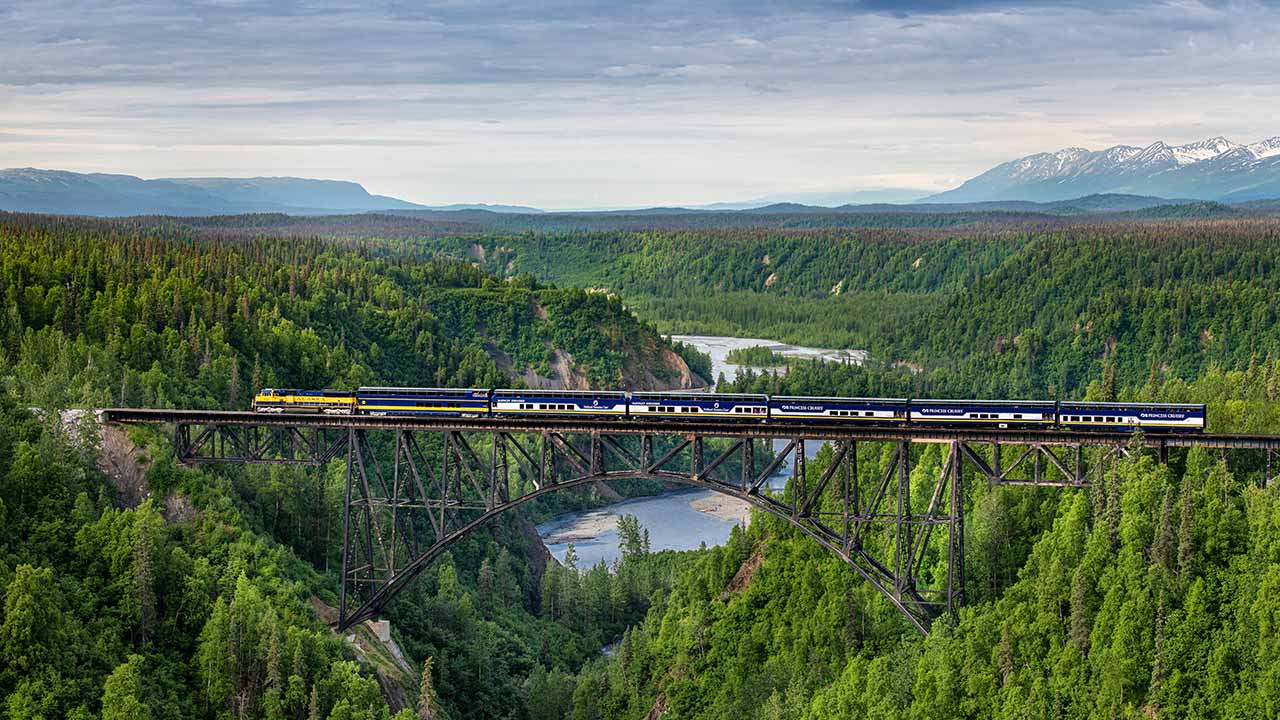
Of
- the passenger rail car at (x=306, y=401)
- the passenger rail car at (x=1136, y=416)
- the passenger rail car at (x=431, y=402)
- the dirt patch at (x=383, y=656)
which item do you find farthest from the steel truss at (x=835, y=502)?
the passenger rail car at (x=306, y=401)

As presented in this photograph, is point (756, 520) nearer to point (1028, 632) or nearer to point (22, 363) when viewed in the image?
point (1028, 632)

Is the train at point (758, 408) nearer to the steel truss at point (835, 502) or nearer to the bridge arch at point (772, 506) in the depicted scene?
the steel truss at point (835, 502)

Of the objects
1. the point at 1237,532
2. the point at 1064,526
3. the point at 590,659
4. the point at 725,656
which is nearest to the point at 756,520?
the point at 725,656

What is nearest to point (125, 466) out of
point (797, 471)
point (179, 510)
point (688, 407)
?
point (179, 510)

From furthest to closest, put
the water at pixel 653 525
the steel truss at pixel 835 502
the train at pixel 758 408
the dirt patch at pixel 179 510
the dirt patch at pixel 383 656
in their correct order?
the water at pixel 653 525, the dirt patch at pixel 179 510, the dirt patch at pixel 383 656, the train at pixel 758 408, the steel truss at pixel 835 502

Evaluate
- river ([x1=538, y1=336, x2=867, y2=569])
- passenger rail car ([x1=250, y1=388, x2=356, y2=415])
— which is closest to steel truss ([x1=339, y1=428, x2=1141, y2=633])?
passenger rail car ([x1=250, y1=388, x2=356, y2=415])

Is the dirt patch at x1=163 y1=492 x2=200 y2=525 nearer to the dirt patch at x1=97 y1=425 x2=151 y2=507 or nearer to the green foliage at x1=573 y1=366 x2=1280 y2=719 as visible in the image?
the dirt patch at x1=97 y1=425 x2=151 y2=507

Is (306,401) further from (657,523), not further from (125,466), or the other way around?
(657,523)
